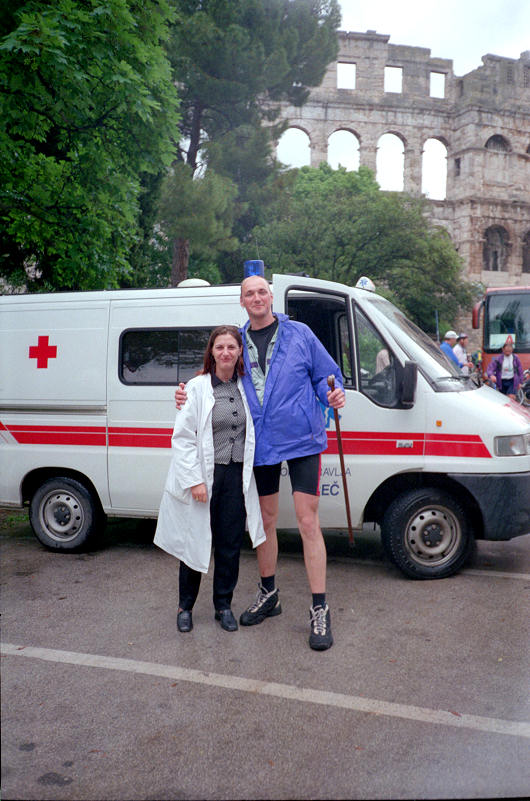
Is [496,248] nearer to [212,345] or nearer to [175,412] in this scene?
[175,412]

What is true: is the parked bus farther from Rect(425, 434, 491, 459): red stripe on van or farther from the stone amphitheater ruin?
the stone amphitheater ruin

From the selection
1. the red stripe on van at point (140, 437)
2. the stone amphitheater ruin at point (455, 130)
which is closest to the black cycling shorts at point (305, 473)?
the red stripe on van at point (140, 437)

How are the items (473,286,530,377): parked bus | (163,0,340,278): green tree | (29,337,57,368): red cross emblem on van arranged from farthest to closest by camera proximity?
(163,0,340,278): green tree < (473,286,530,377): parked bus < (29,337,57,368): red cross emblem on van

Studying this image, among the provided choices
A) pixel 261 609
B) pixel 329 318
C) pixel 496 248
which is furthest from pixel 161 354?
pixel 496 248

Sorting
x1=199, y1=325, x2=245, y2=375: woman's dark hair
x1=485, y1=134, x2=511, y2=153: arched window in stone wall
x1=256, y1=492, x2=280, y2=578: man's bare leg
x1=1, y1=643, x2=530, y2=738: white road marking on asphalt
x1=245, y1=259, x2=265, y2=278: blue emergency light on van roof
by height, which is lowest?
x1=1, y1=643, x2=530, y2=738: white road marking on asphalt

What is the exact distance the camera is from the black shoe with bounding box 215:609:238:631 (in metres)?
4.61

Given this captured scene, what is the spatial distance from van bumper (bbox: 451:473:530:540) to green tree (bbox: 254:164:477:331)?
80.1ft

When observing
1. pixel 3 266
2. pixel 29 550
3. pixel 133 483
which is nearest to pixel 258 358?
pixel 133 483

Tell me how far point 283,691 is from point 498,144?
61.7 m

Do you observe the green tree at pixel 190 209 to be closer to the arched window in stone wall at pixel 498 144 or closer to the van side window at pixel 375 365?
the van side window at pixel 375 365

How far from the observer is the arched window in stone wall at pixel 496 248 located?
5703 cm

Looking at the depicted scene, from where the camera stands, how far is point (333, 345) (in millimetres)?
6039

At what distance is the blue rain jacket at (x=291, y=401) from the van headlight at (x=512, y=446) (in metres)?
1.63

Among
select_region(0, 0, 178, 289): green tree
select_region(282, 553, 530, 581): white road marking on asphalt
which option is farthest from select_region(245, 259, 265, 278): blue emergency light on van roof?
select_region(0, 0, 178, 289): green tree
